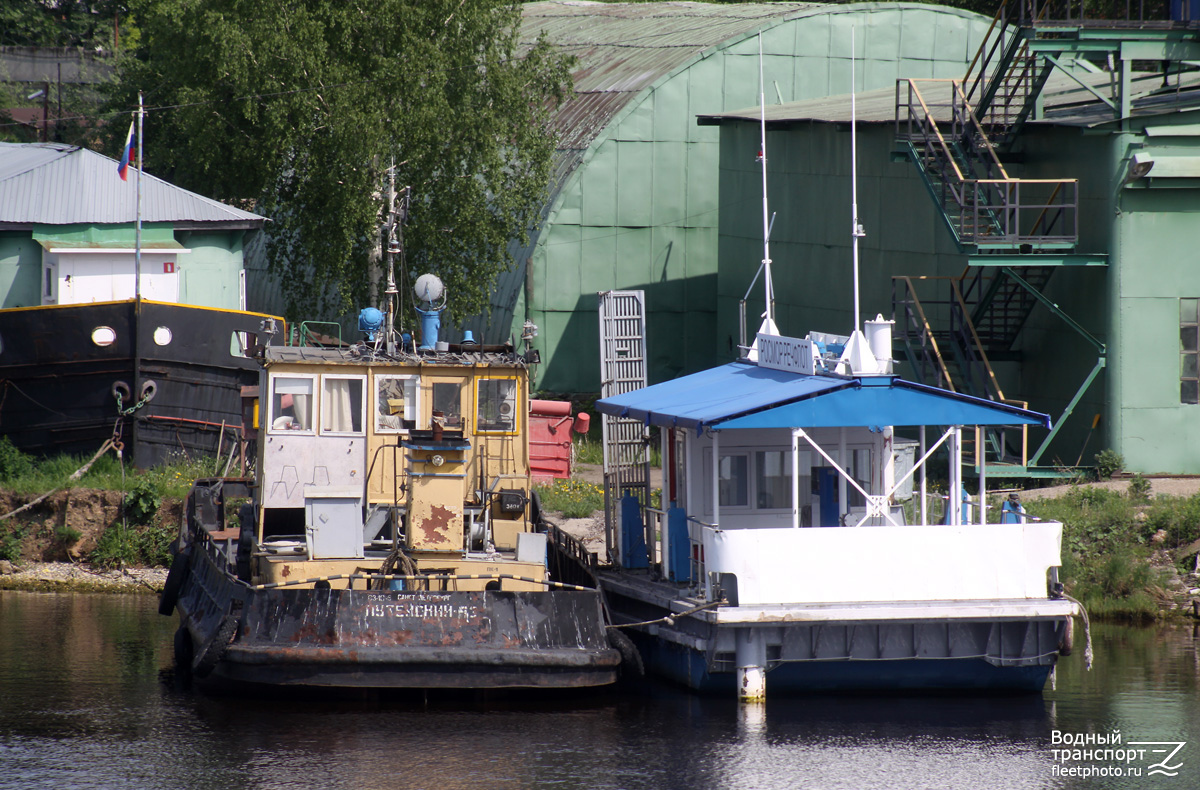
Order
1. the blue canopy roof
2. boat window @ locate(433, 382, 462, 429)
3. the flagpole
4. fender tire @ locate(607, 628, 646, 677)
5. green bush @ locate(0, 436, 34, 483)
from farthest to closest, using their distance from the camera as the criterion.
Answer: the flagpole → green bush @ locate(0, 436, 34, 483) → boat window @ locate(433, 382, 462, 429) → fender tire @ locate(607, 628, 646, 677) → the blue canopy roof

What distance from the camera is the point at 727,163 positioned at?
34.8 metres

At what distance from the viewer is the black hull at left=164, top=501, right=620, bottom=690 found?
50.4ft

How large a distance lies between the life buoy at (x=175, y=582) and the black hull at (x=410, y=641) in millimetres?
4064

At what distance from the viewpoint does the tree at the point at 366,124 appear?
29.9 m

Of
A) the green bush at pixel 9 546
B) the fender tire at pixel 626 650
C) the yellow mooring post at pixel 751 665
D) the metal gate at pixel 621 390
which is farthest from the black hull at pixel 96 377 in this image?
the yellow mooring post at pixel 751 665

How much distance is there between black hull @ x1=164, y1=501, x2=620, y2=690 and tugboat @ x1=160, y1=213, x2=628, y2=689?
0.6 inches

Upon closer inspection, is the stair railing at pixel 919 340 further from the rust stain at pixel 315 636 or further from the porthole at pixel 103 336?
the rust stain at pixel 315 636

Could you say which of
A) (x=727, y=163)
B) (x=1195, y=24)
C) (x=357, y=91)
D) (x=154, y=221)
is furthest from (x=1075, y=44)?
(x=154, y=221)

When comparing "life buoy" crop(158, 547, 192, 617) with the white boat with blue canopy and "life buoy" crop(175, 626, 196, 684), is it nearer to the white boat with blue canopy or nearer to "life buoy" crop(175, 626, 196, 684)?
"life buoy" crop(175, 626, 196, 684)

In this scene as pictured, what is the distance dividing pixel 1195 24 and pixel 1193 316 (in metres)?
4.79

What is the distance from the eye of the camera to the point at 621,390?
855 inches

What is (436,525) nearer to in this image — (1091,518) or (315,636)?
(315,636)

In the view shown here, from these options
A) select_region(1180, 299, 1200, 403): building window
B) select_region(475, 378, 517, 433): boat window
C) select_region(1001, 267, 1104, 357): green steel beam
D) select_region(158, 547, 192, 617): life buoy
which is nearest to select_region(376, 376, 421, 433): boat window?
select_region(475, 378, 517, 433): boat window

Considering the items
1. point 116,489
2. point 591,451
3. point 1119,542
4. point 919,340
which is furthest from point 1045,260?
point 116,489
